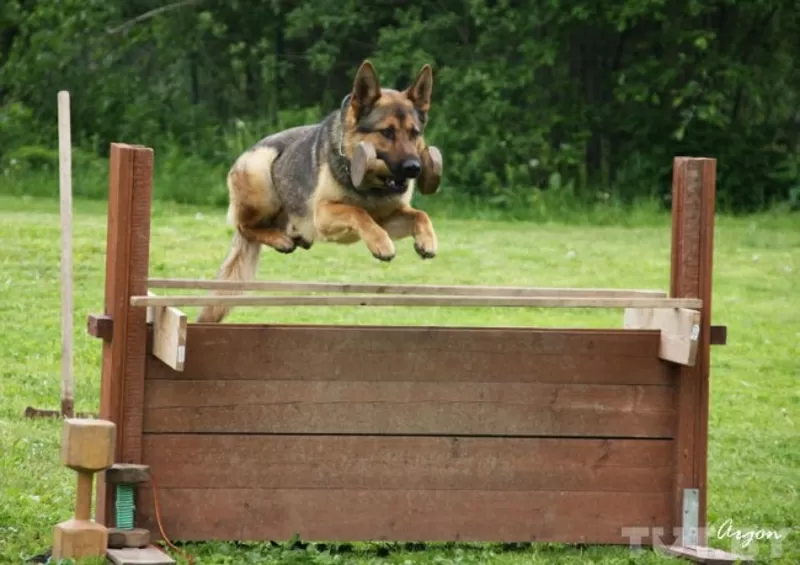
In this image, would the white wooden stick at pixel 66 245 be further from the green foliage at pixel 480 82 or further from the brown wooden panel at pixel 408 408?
the green foliage at pixel 480 82

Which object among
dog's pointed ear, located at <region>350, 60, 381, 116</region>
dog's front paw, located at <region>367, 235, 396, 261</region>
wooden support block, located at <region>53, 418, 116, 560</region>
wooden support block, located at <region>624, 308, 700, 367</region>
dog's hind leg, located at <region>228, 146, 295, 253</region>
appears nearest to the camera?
wooden support block, located at <region>53, 418, 116, 560</region>

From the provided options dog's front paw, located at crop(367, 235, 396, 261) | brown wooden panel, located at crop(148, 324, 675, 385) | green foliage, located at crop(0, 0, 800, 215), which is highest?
green foliage, located at crop(0, 0, 800, 215)

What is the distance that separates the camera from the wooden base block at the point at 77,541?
493cm

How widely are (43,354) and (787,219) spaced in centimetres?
1003

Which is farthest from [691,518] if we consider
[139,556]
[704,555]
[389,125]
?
[139,556]

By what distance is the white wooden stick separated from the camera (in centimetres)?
701

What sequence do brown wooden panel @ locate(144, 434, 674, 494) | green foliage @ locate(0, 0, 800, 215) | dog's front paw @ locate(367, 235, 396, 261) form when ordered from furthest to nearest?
green foliage @ locate(0, 0, 800, 215) < dog's front paw @ locate(367, 235, 396, 261) < brown wooden panel @ locate(144, 434, 674, 494)

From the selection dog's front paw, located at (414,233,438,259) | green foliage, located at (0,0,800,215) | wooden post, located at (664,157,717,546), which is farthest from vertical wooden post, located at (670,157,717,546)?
green foliage, located at (0,0,800,215)

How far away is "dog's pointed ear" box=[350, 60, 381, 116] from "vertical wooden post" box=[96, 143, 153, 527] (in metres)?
1.05

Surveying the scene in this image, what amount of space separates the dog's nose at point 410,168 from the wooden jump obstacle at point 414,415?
2.07ft

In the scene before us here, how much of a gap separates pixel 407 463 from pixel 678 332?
1.08 meters

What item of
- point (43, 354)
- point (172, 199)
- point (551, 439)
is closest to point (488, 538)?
point (551, 439)

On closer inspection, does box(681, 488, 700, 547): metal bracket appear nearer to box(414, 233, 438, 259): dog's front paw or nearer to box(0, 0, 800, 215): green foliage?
box(414, 233, 438, 259): dog's front paw

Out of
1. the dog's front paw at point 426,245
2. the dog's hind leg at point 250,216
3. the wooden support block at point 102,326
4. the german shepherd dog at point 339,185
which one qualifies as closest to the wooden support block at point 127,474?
the wooden support block at point 102,326
